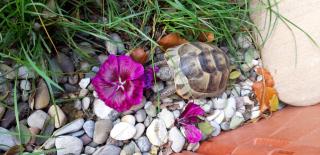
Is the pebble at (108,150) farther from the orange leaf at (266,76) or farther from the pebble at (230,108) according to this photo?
the orange leaf at (266,76)

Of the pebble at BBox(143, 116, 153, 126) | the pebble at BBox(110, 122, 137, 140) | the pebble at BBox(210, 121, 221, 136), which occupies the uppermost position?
the pebble at BBox(143, 116, 153, 126)

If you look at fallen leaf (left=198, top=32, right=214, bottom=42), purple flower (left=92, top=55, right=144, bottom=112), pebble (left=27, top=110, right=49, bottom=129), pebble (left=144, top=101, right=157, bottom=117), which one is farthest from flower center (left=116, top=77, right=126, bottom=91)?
fallen leaf (left=198, top=32, right=214, bottom=42)

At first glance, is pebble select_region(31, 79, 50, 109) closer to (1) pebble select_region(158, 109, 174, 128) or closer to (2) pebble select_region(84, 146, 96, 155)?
(2) pebble select_region(84, 146, 96, 155)

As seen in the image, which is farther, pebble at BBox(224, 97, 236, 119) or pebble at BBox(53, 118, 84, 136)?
pebble at BBox(224, 97, 236, 119)

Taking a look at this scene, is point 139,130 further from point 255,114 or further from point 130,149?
point 255,114

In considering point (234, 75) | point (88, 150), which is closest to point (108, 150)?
point (88, 150)

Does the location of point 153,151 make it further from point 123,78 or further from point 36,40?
point 36,40
